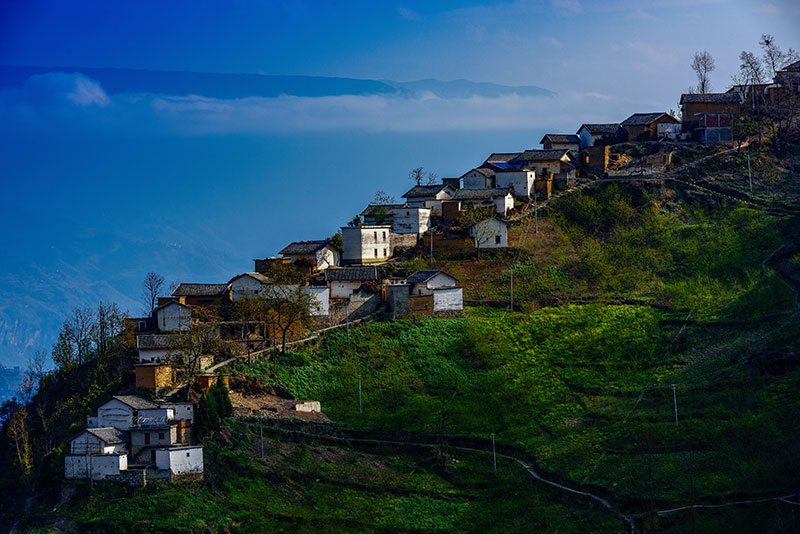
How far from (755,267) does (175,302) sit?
35593 mm

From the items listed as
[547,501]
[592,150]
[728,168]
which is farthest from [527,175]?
[547,501]

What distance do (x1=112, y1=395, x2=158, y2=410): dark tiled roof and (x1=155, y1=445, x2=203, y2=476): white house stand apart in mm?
3526

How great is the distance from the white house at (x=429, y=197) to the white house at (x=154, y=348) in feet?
84.2

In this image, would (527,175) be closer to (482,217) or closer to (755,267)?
(482,217)

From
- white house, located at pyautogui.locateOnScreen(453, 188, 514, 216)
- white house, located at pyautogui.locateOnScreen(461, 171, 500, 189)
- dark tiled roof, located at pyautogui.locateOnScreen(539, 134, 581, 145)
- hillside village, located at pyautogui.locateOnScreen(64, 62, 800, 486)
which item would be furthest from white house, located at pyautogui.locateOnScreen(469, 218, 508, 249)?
dark tiled roof, located at pyautogui.locateOnScreen(539, 134, 581, 145)

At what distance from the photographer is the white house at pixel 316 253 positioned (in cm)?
6562

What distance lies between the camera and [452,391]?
173 ft

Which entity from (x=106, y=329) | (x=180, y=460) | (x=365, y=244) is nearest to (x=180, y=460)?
(x=180, y=460)

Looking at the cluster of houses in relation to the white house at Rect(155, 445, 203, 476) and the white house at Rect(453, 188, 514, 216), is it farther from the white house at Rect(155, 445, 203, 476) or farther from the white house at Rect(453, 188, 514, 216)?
the white house at Rect(453, 188, 514, 216)

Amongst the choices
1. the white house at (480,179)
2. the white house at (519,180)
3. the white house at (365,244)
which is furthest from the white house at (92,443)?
the white house at (480,179)

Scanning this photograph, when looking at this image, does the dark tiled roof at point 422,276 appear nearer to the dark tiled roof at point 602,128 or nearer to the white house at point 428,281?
the white house at point 428,281

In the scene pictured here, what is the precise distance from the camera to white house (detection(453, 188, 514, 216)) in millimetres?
71125

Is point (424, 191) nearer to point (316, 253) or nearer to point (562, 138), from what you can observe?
point (316, 253)

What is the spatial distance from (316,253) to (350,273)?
188 inches
